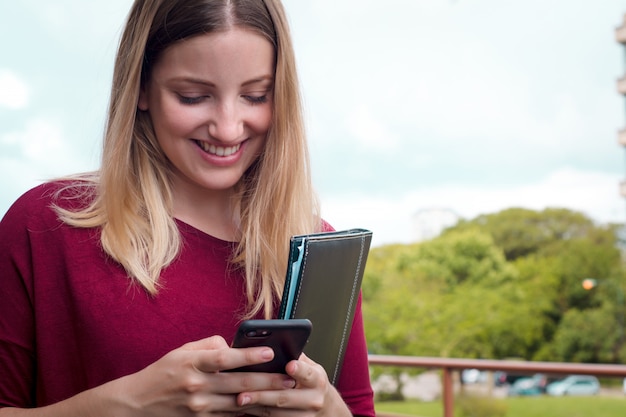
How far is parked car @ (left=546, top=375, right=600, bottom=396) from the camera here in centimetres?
2078

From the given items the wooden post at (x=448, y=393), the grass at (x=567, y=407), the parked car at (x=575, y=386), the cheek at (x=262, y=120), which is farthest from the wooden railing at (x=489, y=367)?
the grass at (x=567, y=407)

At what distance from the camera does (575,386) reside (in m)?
21.7

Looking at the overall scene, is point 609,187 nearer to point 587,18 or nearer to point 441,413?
point 587,18

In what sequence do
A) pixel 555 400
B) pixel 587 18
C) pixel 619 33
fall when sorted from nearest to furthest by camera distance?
1. pixel 555 400
2. pixel 619 33
3. pixel 587 18

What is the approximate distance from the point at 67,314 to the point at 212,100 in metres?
0.38

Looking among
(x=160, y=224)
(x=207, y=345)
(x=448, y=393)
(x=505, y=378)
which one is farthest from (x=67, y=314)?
(x=505, y=378)

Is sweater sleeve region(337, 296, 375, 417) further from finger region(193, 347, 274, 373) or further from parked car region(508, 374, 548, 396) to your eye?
parked car region(508, 374, 548, 396)

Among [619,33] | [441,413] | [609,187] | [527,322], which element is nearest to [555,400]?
[527,322]

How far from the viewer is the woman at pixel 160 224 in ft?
3.96

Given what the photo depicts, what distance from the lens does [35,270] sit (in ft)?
3.98

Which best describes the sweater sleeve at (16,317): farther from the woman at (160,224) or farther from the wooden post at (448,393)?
the wooden post at (448,393)

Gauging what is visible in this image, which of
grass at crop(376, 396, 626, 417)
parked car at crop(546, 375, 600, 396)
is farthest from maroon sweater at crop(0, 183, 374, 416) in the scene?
grass at crop(376, 396, 626, 417)

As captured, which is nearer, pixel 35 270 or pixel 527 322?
pixel 35 270

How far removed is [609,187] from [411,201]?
1005 centimetres
